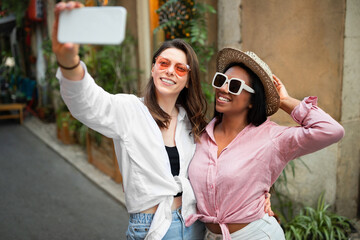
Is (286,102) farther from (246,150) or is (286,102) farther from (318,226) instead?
(318,226)

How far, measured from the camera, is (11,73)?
44.6ft

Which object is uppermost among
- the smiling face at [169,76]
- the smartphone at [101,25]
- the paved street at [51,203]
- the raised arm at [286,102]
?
the smartphone at [101,25]

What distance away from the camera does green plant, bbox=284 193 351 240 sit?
11.8 ft

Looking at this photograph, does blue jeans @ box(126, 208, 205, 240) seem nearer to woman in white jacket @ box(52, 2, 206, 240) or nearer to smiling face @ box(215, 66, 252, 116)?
woman in white jacket @ box(52, 2, 206, 240)

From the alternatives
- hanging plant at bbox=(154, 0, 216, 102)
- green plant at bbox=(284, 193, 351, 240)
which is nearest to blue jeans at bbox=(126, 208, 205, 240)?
green plant at bbox=(284, 193, 351, 240)

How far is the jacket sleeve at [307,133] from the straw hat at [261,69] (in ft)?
0.49

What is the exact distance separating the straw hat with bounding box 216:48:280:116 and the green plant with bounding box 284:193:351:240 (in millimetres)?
1992

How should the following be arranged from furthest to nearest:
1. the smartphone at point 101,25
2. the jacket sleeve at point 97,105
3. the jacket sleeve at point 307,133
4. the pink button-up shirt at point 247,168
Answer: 1. the pink button-up shirt at point 247,168
2. the jacket sleeve at point 307,133
3. the jacket sleeve at point 97,105
4. the smartphone at point 101,25

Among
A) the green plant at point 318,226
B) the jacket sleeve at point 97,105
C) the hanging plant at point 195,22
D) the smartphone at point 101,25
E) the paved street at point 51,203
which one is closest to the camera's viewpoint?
the smartphone at point 101,25

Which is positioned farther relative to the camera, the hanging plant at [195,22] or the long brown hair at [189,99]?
the hanging plant at [195,22]

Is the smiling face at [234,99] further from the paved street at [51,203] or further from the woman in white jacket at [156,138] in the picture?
the paved street at [51,203]

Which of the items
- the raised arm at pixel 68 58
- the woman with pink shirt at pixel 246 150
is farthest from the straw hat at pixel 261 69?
the raised arm at pixel 68 58

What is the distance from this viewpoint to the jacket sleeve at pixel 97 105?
60.7 inches

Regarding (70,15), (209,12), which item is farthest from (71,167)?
(70,15)
